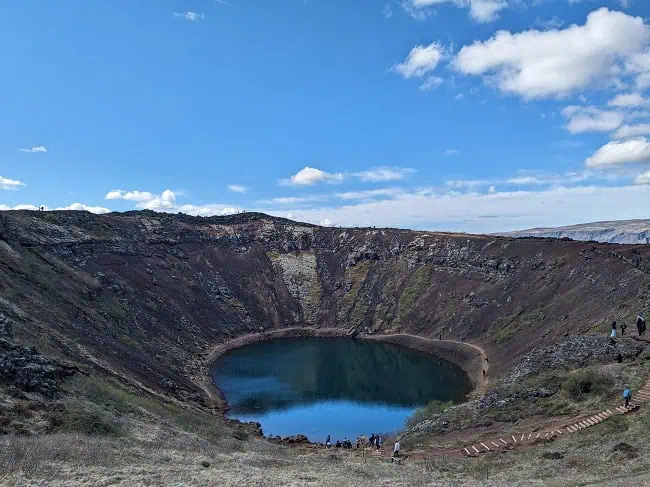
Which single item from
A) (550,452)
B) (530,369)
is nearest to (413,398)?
(530,369)

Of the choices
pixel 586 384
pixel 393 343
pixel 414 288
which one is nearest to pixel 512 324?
pixel 393 343

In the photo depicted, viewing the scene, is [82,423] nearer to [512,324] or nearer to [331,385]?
[331,385]

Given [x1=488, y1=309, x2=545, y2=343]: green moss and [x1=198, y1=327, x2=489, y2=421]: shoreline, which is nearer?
[x1=198, y1=327, x2=489, y2=421]: shoreline

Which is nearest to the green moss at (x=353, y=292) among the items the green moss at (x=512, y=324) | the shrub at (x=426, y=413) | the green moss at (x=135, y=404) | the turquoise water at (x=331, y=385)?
the turquoise water at (x=331, y=385)

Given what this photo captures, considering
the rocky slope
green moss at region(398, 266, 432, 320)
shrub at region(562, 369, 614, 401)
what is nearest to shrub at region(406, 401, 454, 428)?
shrub at region(562, 369, 614, 401)

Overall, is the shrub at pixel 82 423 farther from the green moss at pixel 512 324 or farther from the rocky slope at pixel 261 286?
the green moss at pixel 512 324

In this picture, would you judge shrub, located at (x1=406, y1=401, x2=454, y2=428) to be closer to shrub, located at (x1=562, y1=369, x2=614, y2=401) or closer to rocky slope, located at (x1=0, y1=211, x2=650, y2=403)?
shrub, located at (x1=562, y1=369, x2=614, y2=401)
